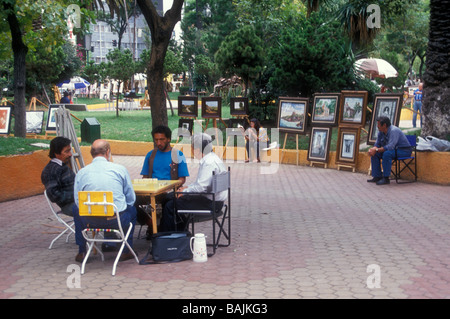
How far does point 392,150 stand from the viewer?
11.8 m

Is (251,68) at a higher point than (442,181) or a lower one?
higher

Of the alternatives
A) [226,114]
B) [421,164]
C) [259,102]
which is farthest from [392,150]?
[226,114]

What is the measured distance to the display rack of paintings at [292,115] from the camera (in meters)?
15.2

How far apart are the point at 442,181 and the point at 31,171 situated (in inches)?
313

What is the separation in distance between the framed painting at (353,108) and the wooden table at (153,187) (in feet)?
25.0

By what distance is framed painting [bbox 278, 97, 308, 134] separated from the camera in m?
15.2

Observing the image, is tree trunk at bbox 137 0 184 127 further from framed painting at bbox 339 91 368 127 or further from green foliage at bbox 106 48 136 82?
green foliage at bbox 106 48 136 82

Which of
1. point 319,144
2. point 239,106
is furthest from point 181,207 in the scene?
point 239,106

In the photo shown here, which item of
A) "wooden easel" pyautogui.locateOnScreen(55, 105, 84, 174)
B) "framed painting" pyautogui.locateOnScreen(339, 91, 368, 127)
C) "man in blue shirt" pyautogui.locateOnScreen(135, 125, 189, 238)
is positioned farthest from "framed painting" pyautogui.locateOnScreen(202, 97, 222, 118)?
"man in blue shirt" pyautogui.locateOnScreen(135, 125, 189, 238)

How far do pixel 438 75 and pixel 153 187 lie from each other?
8.52 metres

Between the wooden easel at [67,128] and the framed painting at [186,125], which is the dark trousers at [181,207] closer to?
the wooden easel at [67,128]

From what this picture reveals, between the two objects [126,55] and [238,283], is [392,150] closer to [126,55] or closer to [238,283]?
[238,283]

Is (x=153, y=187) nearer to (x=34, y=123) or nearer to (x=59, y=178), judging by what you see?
(x=59, y=178)
